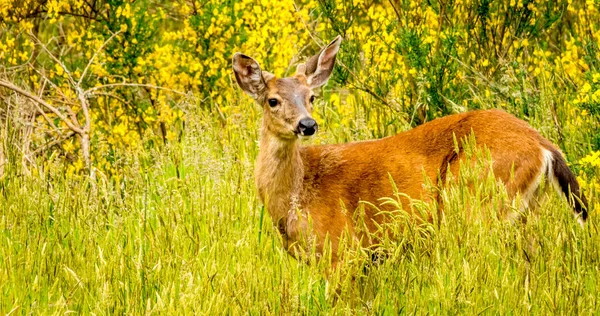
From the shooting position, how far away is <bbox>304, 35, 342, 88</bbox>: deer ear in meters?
6.49

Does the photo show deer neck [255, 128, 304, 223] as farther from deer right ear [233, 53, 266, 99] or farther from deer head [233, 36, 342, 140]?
deer right ear [233, 53, 266, 99]

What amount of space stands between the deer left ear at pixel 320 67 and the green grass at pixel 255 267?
1007 mm

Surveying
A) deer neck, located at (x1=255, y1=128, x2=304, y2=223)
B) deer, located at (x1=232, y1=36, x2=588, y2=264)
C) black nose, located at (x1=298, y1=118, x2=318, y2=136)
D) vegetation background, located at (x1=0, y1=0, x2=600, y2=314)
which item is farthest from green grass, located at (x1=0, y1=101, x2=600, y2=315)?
black nose, located at (x1=298, y1=118, x2=318, y2=136)

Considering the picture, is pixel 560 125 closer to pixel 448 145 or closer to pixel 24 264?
pixel 448 145

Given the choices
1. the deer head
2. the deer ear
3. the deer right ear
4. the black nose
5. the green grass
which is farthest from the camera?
the deer ear

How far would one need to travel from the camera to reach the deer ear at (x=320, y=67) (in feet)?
21.3

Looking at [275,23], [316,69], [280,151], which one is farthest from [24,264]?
[275,23]

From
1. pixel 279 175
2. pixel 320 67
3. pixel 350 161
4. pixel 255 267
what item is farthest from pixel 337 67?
pixel 255 267

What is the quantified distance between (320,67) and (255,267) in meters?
2.14

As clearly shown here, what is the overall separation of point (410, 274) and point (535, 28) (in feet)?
12.9

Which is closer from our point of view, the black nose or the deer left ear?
the black nose

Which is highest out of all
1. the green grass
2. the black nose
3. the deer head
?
the deer head

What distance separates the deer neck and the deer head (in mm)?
Answer: 74

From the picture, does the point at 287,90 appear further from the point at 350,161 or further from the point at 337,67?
the point at 337,67
